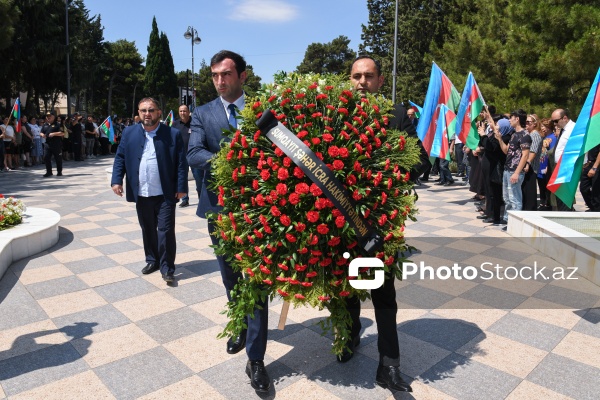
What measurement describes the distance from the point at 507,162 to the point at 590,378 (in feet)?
16.5

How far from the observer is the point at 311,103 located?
2.77m

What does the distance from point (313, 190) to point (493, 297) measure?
3.02 metres

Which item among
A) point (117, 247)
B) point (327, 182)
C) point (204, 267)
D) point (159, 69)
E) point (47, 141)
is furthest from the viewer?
point (159, 69)

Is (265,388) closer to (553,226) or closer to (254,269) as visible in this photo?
(254,269)

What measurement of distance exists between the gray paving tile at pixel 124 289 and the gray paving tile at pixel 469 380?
286 cm

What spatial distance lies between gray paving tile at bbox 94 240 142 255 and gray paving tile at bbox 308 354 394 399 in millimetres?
3997

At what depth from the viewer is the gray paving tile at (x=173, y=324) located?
12.8 ft

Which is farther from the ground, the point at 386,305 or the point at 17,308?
the point at 386,305

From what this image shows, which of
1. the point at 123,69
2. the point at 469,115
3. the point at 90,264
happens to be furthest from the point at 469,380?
the point at 123,69

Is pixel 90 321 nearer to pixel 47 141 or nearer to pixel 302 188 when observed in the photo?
pixel 302 188

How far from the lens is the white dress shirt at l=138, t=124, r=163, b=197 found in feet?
17.2

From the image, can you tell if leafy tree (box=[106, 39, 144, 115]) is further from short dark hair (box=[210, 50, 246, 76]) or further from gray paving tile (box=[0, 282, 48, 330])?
short dark hair (box=[210, 50, 246, 76])

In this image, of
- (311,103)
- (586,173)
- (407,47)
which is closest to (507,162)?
(586,173)

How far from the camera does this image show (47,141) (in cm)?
1504
